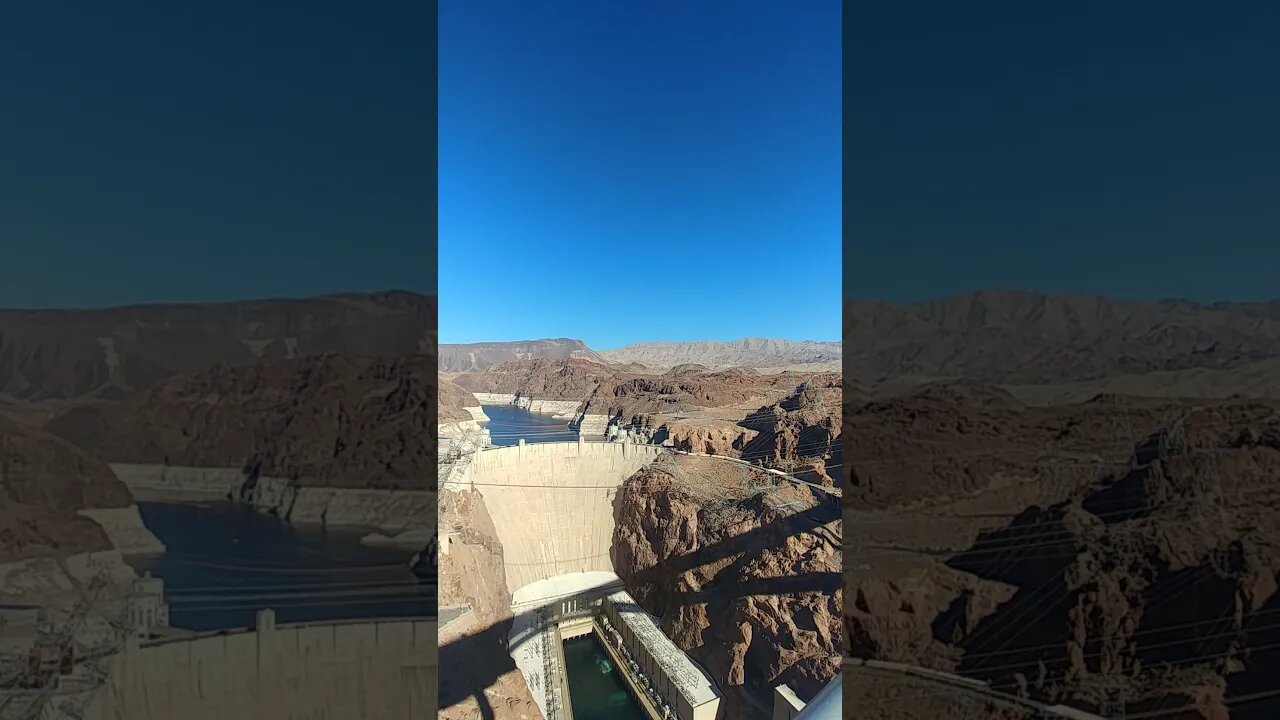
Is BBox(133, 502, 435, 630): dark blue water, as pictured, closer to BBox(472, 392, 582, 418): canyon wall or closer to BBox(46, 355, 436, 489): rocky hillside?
BBox(46, 355, 436, 489): rocky hillside

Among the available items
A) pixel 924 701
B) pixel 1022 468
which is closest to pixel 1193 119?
pixel 1022 468

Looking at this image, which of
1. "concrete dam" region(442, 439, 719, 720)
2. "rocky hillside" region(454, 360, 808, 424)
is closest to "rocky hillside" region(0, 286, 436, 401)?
"concrete dam" region(442, 439, 719, 720)

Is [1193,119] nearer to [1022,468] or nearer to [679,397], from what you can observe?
[1022,468]

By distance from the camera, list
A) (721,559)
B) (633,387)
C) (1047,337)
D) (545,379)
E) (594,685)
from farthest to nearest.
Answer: (545,379) → (633,387) → (721,559) → (594,685) → (1047,337)

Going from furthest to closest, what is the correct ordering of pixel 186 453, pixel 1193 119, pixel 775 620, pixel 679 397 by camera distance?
pixel 679 397, pixel 775 620, pixel 1193 119, pixel 186 453

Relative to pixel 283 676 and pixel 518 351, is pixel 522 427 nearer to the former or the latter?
pixel 283 676

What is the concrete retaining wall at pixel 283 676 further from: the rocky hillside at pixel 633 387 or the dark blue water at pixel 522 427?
the rocky hillside at pixel 633 387

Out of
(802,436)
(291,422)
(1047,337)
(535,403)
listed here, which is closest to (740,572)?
(802,436)
